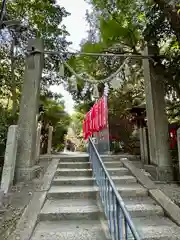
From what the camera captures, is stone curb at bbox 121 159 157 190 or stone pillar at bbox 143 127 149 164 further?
stone pillar at bbox 143 127 149 164

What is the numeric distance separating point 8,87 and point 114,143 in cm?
490

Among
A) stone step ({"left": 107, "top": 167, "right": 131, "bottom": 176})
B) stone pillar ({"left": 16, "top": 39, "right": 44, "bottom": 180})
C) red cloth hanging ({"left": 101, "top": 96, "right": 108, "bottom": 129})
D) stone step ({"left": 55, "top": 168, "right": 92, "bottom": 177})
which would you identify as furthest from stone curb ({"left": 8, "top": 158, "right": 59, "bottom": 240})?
red cloth hanging ({"left": 101, "top": 96, "right": 108, "bottom": 129})

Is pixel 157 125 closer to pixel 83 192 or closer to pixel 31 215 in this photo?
pixel 83 192

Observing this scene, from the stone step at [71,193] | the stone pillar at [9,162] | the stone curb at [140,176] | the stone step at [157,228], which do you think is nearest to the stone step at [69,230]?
the stone step at [157,228]

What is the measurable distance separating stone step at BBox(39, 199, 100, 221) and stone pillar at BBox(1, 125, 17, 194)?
3.20 feet

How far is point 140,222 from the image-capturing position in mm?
2830

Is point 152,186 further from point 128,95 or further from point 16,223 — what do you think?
point 128,95

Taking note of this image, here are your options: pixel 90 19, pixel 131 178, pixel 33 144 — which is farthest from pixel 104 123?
pixel 90 19

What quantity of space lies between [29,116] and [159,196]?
308 cm

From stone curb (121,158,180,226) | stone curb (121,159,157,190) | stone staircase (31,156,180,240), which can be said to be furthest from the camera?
stone curb (121,159,157,190)

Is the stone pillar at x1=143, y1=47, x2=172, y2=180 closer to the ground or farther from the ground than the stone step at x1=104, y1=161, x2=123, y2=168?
farther from the ground

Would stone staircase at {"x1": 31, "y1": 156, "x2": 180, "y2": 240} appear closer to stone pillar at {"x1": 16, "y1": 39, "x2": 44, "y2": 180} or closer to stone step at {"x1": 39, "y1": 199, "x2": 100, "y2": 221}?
stone step at {"x1": 39, "y1": 199, "x2": 100, "y2": 221}

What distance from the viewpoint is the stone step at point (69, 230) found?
2419mm

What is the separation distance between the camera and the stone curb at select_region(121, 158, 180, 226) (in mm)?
2878
